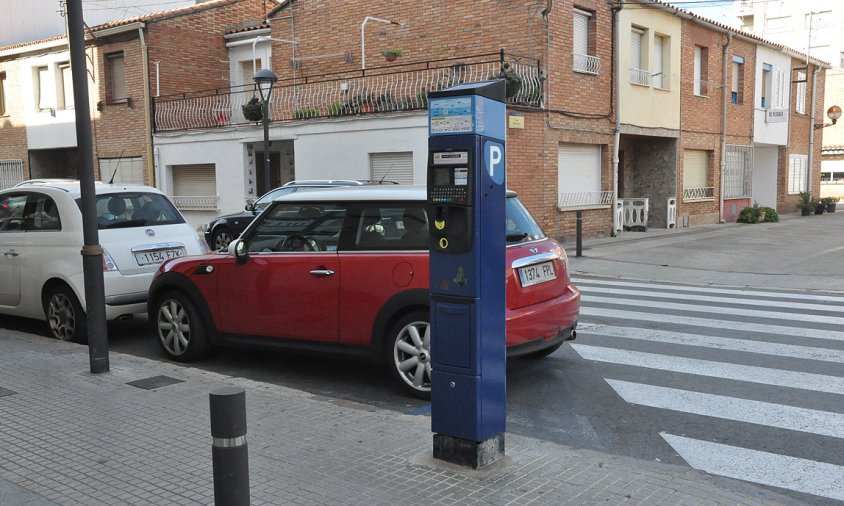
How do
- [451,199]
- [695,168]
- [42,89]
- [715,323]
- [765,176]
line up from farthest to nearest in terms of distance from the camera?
1. [765,176]
2. [42,89]
3. [695,168]
4. [715,323]
5. [451,199]

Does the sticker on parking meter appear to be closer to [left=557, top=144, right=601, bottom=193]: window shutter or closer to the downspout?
[left=557, top=144, right=601, bottom=193]: window shutter

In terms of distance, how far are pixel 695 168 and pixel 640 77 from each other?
16.1 ft

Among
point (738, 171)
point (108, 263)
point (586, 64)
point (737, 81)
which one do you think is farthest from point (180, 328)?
point (738, 171)

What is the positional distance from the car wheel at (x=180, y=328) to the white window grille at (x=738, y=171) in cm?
2342

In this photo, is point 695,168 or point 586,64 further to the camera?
point 695,168

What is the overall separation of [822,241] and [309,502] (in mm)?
19523

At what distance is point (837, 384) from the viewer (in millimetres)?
6211

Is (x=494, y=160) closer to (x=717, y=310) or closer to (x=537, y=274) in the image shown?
(x=537, y=274)

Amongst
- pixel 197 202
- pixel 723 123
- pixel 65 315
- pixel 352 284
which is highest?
pixel 723 123

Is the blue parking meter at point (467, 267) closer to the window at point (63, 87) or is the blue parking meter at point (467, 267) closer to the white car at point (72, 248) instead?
the white car at point (72, 248)

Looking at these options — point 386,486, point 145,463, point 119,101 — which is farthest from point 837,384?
point 119,101

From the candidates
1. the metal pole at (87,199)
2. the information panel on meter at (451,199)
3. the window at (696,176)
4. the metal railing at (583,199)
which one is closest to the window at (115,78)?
the metal railing at (583,199)

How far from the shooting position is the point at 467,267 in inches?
159

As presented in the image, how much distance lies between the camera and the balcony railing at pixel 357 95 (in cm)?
1777
